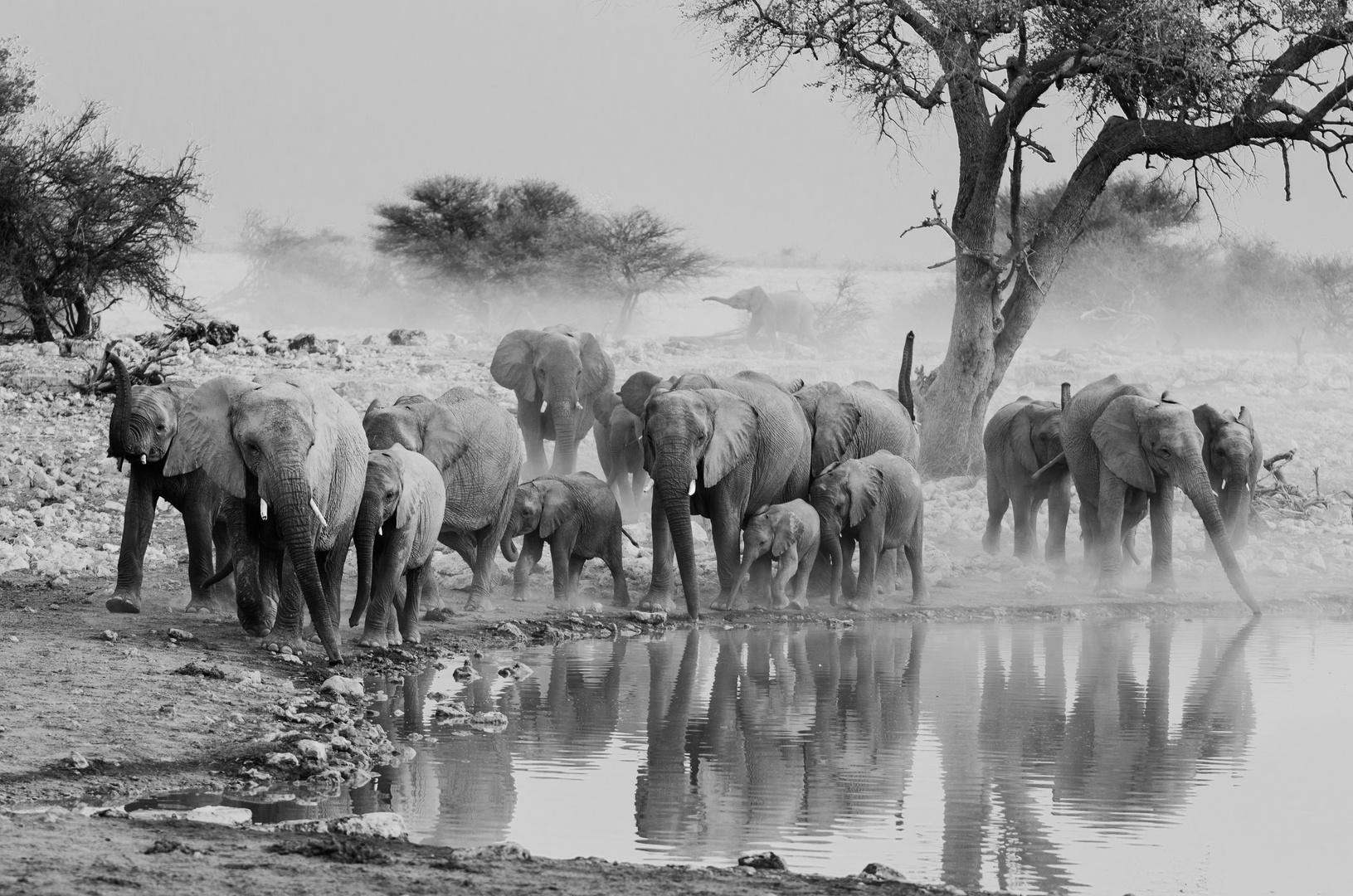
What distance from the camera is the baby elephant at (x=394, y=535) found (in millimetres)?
10094

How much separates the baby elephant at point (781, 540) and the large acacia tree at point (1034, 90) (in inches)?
262

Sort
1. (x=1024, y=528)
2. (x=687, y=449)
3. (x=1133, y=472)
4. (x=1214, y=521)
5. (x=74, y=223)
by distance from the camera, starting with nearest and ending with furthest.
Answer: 1. (x=687, y=449)
2. (x=1214, y=521)
3. (x=1133, y=472)
4. (x=1024, y=528)
5. (x=74, y=223)

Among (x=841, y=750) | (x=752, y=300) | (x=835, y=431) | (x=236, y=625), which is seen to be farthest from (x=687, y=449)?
(x=752, y=300)

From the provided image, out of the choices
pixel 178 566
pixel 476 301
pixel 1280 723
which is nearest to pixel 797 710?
pixel 1280 723

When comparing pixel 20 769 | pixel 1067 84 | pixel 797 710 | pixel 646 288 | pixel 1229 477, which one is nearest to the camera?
pixel 20 769

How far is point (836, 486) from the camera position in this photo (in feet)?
44.2

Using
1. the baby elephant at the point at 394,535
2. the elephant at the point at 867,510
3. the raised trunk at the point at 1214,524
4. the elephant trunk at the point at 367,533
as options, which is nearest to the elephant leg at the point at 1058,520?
the raised trunk at the point at 1214,524

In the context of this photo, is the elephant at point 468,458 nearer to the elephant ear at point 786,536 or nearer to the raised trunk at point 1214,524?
the elephant ear at point 786,536

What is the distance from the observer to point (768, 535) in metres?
13.2

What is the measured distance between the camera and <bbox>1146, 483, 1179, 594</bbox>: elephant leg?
15.1 metres

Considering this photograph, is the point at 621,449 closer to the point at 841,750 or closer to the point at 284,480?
the point at 284,480

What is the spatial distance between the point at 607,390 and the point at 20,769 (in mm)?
12151

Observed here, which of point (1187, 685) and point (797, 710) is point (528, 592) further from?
point (1187, 685)

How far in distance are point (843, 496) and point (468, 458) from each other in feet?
9.71
